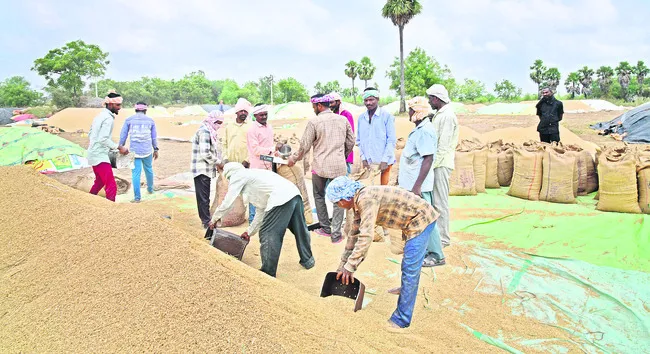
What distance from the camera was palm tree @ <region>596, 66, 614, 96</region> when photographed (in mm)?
34906

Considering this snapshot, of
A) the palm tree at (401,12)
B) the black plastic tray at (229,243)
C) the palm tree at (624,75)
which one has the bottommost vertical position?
the black plastic tray at (229,243)

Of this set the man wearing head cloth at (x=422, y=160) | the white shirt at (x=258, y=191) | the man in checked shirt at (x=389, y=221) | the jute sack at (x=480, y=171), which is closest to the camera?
the man in checked shirt at (x=389, y=221)

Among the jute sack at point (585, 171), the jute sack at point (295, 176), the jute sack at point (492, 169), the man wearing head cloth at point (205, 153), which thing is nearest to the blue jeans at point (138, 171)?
the man wearing head cloth at point (205, 153)

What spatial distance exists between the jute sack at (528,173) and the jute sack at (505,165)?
384mm

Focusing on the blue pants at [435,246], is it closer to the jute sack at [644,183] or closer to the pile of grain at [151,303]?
the pile of grain at [151,303]

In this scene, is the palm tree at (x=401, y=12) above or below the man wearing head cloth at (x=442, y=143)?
above

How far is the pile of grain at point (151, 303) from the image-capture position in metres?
1.99

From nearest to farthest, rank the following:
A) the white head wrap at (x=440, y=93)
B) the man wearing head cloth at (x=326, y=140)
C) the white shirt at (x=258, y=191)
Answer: the white shirt at (x=258, y=191) < the white head wrap at (x=440, y=93) < the man wearing head cloth at (x=326, y=140)

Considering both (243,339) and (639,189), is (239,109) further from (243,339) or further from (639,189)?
(639,189)

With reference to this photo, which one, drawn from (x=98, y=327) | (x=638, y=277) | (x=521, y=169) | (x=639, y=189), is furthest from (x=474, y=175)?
(x=98, y=327)

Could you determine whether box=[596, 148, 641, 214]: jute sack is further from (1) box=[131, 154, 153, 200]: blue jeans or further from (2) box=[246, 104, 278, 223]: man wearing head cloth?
(1) box=[131, 154, 153, 200]: blue jeans

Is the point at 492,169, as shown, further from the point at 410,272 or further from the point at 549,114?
the point at 410,272

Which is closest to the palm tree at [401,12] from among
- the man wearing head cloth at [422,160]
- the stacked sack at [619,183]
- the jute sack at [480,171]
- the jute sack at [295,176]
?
the jute sack at [480,171]

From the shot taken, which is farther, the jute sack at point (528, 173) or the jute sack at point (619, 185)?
the jute sack at point (528, 173)
